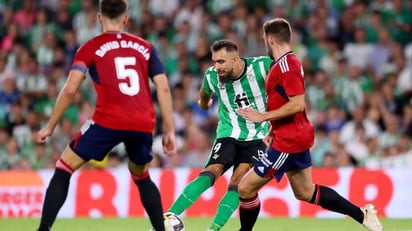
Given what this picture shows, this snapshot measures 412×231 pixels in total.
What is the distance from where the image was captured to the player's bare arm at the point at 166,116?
26.0ft

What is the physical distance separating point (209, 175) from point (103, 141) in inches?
66.4

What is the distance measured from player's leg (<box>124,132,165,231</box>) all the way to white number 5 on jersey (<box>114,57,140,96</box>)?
33 cm

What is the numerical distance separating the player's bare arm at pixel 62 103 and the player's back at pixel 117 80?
5.9 inches

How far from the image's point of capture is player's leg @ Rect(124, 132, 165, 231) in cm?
804

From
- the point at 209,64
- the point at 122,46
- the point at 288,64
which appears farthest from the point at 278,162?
the point at 209,64

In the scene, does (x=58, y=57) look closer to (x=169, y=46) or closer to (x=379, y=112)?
(x=169, y=46)

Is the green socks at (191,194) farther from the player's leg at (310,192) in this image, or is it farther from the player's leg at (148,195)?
the player's leg at (148,195)

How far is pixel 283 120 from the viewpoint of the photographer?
8680mm

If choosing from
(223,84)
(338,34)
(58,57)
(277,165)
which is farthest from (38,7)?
(277,165)

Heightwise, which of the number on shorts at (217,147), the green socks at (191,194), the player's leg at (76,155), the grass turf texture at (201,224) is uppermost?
the player's leg at (76,155)

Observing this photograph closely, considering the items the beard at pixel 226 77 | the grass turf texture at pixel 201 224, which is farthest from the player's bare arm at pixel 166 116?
the grass turf texture at pixel 201 224

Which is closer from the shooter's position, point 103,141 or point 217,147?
point 103,141

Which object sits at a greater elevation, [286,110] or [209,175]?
[286,110]

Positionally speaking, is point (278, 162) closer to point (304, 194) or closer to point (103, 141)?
point (304, 194)
